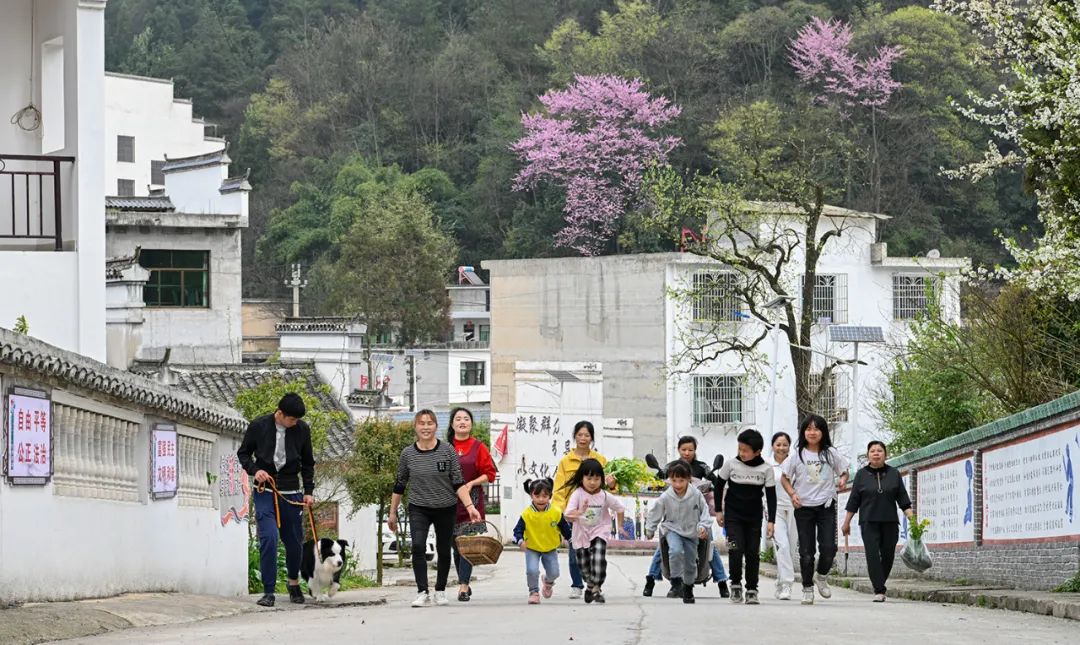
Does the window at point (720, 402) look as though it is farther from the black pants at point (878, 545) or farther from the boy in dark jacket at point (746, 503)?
the boy in dark jacket at point (746, 503)

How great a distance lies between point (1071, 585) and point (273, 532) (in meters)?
6.91

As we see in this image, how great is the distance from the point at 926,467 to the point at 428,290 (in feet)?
187

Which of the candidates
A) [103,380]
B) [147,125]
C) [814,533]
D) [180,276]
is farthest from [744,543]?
[147,125]

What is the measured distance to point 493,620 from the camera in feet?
40.6

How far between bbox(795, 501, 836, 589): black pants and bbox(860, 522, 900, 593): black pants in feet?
3.58

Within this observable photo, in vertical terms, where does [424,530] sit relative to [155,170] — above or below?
below

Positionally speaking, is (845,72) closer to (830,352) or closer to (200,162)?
(830,352)

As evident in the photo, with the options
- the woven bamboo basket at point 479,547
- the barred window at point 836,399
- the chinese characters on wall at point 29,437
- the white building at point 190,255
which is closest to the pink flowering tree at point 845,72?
the barred window at point 836,399

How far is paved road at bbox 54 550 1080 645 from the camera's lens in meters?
10.6

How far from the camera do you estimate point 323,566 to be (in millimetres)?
15844

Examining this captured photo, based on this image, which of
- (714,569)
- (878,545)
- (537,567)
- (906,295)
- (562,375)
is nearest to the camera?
(537,567)

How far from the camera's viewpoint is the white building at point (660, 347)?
180ft

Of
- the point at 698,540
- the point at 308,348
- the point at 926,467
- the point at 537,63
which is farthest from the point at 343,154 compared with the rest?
the point at 698,540

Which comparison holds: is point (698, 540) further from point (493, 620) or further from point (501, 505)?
point (501, 505)
